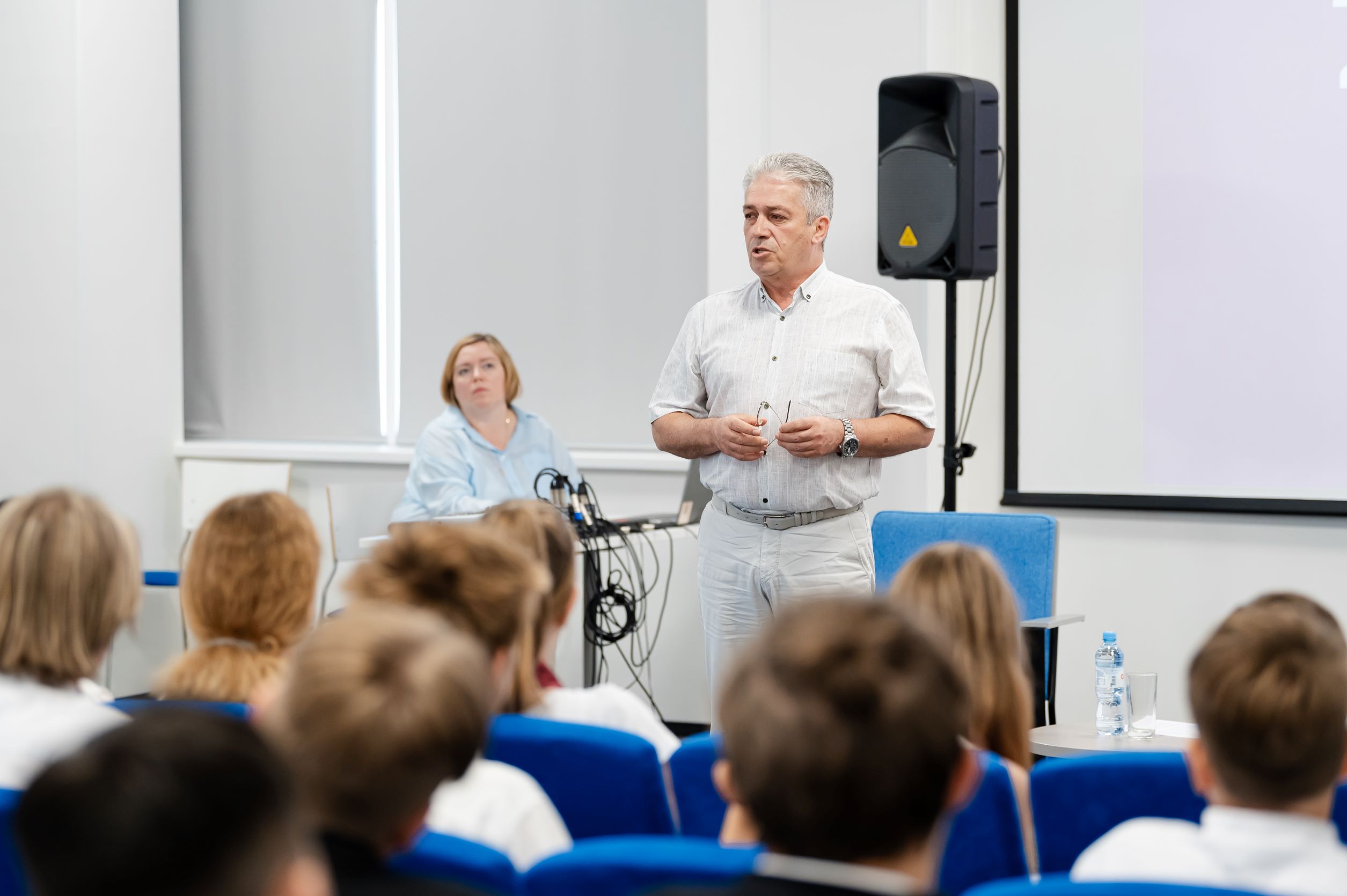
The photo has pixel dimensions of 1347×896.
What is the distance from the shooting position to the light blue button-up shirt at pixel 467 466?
4.69m

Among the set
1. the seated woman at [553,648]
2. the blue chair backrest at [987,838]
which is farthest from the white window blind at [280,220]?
the blue chair backrest at [987,838]

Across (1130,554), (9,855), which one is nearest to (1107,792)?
(9,855)

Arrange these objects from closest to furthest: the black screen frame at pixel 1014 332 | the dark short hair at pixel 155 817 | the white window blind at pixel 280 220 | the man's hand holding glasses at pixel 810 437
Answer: the dark short hair at pixel 155 817 < the man's hand holding glasses at pixel 810 437 < the black screen frame at pixel 1014 332 < the white window blind at pixel 280 220

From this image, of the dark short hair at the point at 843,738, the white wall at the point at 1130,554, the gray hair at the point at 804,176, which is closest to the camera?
the dark short hair at the point at 843,738

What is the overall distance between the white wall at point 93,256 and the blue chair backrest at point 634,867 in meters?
4.93

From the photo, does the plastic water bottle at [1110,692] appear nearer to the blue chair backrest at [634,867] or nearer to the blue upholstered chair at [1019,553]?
the blue upholstered chair at [1019,553]

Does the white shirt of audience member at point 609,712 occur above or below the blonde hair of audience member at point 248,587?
below

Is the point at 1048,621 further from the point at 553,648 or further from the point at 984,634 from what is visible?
the point at 553,648

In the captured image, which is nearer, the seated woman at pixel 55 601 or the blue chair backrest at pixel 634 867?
the blue chair backrest at pixel 634 867

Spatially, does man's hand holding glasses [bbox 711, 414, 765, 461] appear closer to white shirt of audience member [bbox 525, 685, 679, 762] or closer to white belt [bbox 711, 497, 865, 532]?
white belt [bbox 711, 497, 865, 532]

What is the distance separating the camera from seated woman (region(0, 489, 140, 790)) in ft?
5.65

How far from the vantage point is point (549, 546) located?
2057 mm

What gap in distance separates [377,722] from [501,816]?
1.44ft

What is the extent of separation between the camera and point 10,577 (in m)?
1.75
